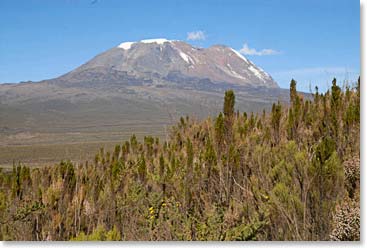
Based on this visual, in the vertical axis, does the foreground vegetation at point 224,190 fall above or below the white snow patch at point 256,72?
below

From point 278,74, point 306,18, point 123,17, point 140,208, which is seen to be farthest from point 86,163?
point 306,18

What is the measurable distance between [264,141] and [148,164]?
1163 millimetres

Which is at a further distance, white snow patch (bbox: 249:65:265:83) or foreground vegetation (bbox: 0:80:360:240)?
white snow patch (bbox: 249:65:265:83)

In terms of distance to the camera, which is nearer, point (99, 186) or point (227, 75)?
point (99, 186)

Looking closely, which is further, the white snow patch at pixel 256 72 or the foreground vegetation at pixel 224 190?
the white snow patch at pixel 256 72

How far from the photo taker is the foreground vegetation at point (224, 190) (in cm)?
323

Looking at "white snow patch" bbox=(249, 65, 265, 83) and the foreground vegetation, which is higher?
"white snow patch" bbox=(249, 65, 265, 83)

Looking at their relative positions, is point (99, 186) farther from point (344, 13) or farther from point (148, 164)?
point (344, 13)

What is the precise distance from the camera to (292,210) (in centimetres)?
325

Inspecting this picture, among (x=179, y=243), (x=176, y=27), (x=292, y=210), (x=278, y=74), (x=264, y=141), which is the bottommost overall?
(x=179, y=243)

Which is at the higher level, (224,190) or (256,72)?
(256,72)

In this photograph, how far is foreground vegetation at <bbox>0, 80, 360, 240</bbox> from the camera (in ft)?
10.6

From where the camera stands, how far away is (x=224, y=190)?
3.88m

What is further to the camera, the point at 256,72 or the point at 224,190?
the point at 256,72
